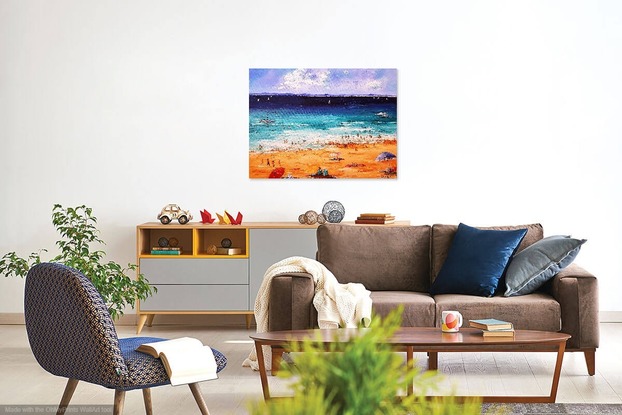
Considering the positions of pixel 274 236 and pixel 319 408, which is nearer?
pixel 319 408

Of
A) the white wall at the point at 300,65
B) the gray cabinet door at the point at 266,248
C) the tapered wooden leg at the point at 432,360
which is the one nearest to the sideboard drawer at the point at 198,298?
the gray cabinet door at the point at 266,248

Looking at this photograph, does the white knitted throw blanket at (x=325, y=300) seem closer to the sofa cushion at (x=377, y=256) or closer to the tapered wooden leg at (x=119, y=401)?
the sofa cushion at (x=377, y=256)

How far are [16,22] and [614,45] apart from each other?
463 centimetres

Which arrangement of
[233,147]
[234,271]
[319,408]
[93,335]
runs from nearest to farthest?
[319,408], [93,335], [234,271], [233,147]

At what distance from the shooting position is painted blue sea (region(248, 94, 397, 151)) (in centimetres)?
673

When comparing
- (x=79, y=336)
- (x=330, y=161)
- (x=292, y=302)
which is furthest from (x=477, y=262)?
(x=79, y=336)

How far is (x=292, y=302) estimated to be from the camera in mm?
4938

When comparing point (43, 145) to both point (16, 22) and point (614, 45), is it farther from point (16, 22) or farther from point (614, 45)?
point (614, 45)

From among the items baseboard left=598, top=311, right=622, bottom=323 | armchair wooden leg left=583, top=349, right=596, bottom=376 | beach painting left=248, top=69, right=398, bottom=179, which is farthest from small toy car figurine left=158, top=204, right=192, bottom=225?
baseboard left=598, top=311, right=622, bottom=323

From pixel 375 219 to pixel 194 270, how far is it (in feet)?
4.50

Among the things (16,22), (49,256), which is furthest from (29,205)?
(16,22)

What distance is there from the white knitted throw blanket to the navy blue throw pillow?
559mm

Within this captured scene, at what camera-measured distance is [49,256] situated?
683 centimetres

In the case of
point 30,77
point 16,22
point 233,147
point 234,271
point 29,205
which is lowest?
point 234,271
